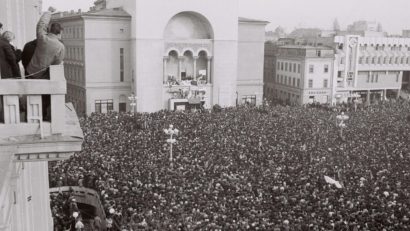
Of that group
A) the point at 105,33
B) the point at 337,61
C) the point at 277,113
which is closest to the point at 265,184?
the point at 277,113

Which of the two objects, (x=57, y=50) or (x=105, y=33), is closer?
(x=57, y=50)

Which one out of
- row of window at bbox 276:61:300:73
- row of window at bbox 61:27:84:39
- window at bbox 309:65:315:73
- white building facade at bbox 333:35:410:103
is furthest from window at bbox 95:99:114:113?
white building facade at bbox 333:35:410:103

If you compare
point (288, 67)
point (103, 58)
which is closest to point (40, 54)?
point (103, 58)

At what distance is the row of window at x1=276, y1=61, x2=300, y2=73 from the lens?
50188 mm

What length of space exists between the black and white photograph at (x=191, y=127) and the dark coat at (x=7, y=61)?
0.7 inches

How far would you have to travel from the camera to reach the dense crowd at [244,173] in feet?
47.1

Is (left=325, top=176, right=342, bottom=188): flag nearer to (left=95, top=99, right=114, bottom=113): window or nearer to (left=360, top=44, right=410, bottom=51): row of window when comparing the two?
(left=95, top=99, right=114, bottom=113): window

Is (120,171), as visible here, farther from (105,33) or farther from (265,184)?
(105,33)

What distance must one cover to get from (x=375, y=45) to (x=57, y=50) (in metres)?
52.0

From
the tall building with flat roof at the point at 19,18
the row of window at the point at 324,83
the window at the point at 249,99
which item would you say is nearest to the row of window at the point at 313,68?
the row of window at the point at 324,83

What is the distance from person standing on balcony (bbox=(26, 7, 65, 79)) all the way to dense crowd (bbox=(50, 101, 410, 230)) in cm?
888

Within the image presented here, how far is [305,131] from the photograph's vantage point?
91.4 ft

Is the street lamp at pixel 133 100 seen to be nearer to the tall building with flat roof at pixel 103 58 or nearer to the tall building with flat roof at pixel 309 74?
the tall building with flat roof at pixel 103 58

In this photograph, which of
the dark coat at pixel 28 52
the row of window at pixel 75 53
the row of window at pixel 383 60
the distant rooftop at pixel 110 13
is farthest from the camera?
the row of window at pixel 383 60
